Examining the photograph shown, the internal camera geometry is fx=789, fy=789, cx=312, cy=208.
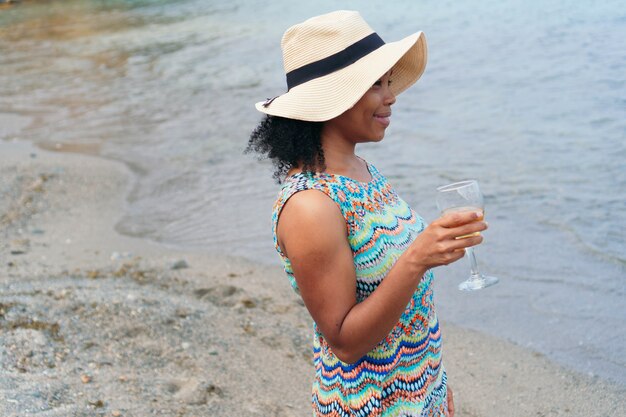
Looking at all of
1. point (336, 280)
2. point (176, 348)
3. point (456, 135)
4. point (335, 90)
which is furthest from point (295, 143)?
point (456, 135)

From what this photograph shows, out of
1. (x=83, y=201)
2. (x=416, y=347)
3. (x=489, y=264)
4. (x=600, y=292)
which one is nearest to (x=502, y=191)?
(x=489, y=264)

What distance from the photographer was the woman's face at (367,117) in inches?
94.8

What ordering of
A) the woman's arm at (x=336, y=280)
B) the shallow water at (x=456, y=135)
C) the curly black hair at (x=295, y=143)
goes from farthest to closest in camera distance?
the shallow water at (x=456, y=135) → the curly black hair at (x=295, y=143) → the woman's arm at (x=336, y=280)

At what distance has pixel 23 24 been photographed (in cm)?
2927

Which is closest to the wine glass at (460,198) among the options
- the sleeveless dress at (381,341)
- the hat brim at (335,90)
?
the sleeveless dress at (381,341)

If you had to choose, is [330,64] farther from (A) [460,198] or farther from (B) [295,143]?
(A) [460,198]

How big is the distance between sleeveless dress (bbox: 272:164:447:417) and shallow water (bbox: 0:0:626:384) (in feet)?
9.76

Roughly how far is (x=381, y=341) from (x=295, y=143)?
25.5 inches

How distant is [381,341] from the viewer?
230 centimetres

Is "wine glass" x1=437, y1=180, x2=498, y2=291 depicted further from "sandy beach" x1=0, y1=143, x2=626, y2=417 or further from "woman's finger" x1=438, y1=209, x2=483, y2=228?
"sandy beach" x1=0, y1=143, x2=626, y2=417

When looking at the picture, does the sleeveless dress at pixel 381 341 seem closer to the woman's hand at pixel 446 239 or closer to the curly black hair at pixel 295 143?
the curly black hair at pixel 295 143

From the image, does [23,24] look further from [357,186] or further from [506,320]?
[357,186]

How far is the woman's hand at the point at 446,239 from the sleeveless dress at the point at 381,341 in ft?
0.79

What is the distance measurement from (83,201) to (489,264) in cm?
448
